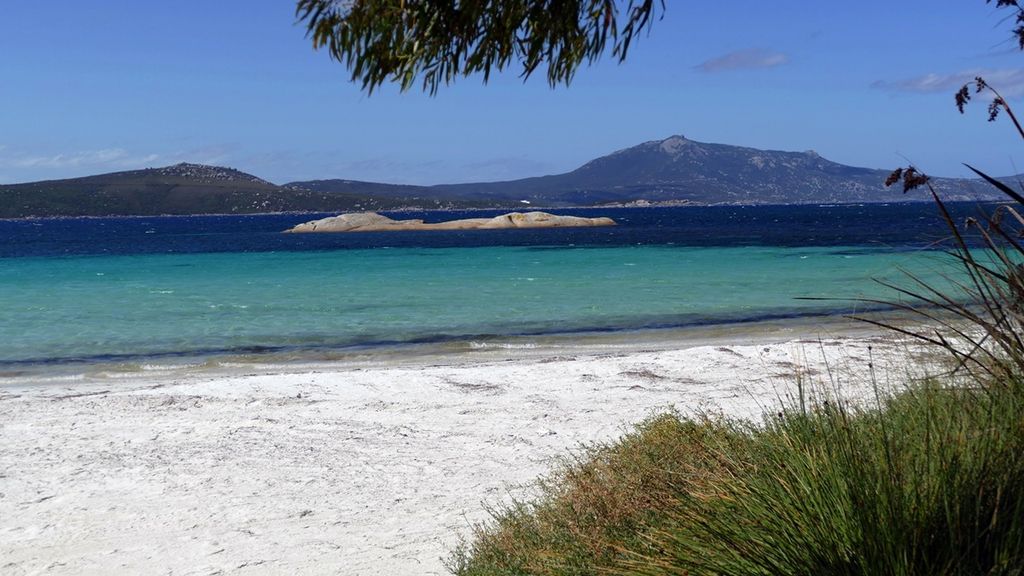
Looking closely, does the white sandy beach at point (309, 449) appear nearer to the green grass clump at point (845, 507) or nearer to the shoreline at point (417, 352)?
the shoreline at point (417, 352)

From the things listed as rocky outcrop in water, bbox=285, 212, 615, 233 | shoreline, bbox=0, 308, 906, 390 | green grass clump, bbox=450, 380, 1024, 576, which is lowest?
shoreline, bbox=0, 308, 906, 390

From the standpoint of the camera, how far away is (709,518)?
3770mm

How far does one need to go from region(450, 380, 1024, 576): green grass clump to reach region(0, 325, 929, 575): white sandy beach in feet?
3.53

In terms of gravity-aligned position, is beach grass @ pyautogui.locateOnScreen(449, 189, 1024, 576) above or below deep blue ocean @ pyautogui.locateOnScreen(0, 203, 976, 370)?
above

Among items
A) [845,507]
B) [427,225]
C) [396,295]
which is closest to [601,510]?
[845,507]

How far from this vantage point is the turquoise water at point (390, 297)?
719 inches

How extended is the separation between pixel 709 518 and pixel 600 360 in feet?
32.6

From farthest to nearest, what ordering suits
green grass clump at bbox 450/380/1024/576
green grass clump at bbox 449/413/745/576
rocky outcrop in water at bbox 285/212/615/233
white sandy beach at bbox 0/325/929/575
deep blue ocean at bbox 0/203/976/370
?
1. rocky outcrop in water at bbox 285/212/615/233
2. deep blue ocean at bbox 0/203/976/370
3. white sandy beach at bbox 0/325/929/575
4. green grass clump at bbox 449/413/745/576
5. green grass clump at bbox 450/380/1024/576

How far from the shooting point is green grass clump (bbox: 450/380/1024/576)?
3203mm

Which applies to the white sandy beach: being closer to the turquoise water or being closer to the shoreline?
the shoreline

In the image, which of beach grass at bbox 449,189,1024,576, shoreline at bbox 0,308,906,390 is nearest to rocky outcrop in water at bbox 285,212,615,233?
shoreline at bbox 0,308,906,390

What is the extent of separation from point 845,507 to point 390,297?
22.2m

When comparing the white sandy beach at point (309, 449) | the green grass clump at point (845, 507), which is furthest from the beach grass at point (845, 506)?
the white sandy beach at point (309, 449)

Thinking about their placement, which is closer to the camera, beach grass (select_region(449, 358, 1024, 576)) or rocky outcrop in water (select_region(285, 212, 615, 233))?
beach grass (select_region(449, 358, 1024, 576))
